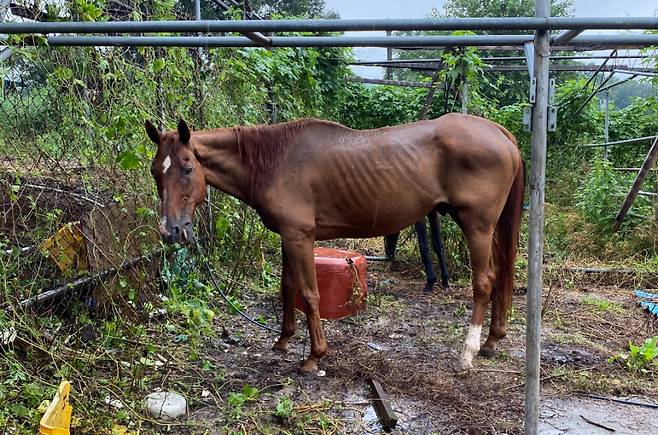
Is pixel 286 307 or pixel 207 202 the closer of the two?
pixel 286 307

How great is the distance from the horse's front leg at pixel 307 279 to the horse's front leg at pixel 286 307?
0.24 m

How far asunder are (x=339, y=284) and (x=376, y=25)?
8.33ft

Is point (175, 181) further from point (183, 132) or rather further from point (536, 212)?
point (536, 212)

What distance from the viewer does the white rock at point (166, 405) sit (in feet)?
8.84

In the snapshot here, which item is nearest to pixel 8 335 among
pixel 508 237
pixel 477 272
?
pixel 477 272

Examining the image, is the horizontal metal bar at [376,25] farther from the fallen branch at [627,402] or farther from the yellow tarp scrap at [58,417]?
the fallen branch at [627,402]

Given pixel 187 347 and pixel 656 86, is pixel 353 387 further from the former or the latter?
pixel 656 86

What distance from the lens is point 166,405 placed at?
2.74 metres

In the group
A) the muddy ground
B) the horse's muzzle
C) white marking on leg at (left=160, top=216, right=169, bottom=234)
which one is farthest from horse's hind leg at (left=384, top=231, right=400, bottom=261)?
white marking on leg at (left=160, top=216, right=169, bottom=234)

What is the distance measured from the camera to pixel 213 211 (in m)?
4.82

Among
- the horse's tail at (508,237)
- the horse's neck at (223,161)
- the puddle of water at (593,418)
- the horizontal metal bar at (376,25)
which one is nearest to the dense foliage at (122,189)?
the horse's neck at (223,161)

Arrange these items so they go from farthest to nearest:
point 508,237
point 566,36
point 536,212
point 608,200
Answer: point 608,200, point 508,237, point 566,36, point 536,212

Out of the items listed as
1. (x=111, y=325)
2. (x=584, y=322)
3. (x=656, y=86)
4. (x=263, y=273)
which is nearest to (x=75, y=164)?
(x=111, y=325)

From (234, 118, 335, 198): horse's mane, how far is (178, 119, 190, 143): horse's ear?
41cm
